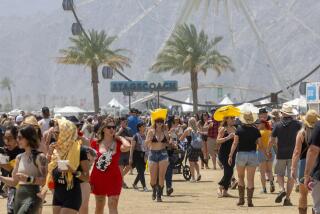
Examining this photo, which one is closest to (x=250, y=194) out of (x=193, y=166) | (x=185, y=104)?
(x=193, y=166)

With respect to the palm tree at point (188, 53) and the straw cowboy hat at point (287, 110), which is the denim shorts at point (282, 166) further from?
the palm tree at point (188, 53)

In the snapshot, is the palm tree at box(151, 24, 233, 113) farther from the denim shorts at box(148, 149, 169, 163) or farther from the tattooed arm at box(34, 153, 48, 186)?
the tattooed arm at box(34, 153, 48, 186)

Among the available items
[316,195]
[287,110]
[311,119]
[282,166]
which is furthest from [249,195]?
[316,195]

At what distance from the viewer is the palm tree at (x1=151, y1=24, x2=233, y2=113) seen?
201 ft

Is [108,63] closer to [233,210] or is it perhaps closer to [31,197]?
[233,210]

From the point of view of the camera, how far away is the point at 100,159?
1130 cm

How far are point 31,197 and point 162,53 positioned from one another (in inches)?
2168

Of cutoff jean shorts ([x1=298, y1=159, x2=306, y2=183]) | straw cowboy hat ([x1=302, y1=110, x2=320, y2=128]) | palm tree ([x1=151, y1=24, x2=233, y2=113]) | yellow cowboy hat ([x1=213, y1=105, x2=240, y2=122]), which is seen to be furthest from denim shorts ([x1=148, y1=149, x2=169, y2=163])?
palm tree ([x1=151, y1=24, x2=233, y2=113])

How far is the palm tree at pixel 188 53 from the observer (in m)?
61.4

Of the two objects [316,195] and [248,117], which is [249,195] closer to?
[248,117]

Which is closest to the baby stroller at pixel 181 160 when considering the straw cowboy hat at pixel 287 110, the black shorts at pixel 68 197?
the straw cowboy hat at pixel 287 110

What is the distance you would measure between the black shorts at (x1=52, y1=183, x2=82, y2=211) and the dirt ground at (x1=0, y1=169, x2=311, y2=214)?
17.0 ft

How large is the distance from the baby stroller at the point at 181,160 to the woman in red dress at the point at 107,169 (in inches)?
422

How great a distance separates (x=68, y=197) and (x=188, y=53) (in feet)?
171
